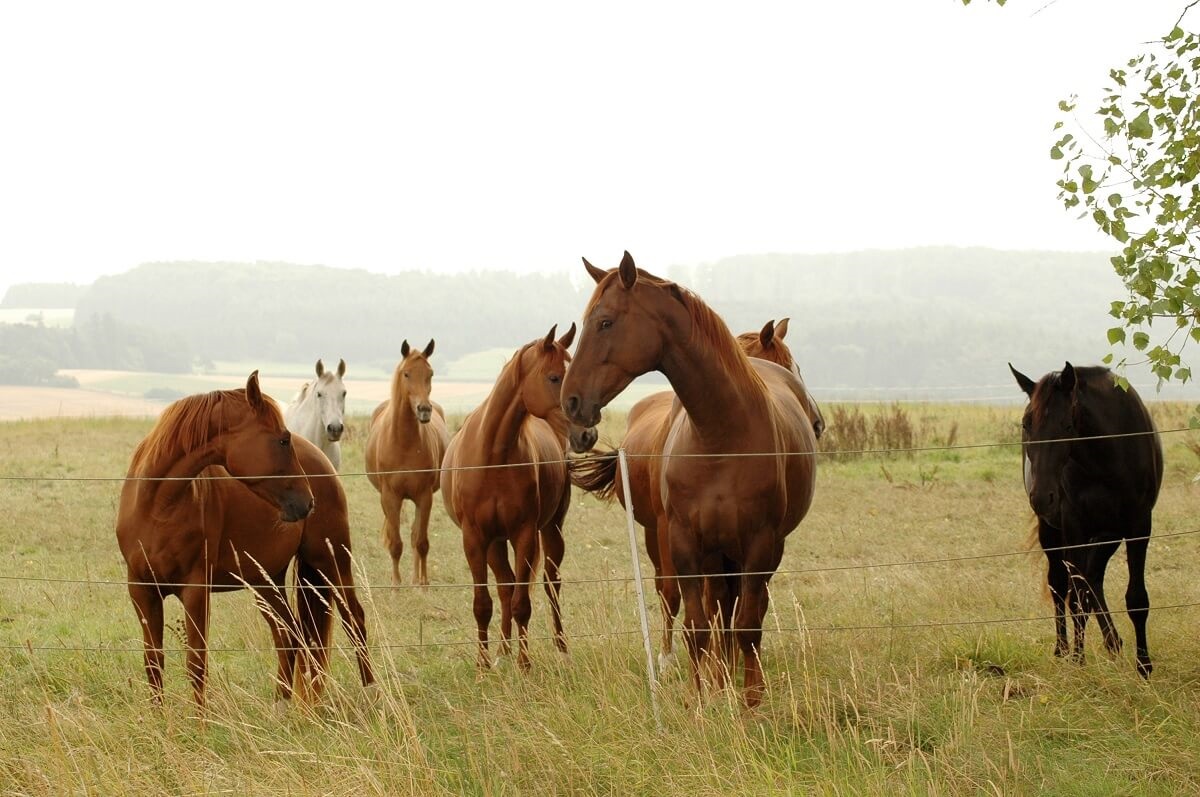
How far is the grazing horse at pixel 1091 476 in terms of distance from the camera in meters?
6.33

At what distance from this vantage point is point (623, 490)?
5809 millimetres

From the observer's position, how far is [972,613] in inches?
297

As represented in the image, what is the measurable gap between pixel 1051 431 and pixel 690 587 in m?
2.38

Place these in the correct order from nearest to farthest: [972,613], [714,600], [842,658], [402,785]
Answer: [402,785] → [714,600] → [842,658] → [972,613]

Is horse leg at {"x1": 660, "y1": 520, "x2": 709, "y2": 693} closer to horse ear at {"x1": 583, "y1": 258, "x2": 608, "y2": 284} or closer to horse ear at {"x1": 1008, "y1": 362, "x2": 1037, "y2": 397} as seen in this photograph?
horse ear at {"x1": 583, "y1": 258, "x2": 608, "y2": 284}

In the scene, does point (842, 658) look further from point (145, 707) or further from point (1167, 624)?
point (145, 707)

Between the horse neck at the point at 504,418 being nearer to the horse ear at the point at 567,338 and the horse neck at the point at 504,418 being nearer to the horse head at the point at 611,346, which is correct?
the horse ear at the point at 567,338

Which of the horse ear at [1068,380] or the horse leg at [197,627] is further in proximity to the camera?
the horse ear at [1068,380]

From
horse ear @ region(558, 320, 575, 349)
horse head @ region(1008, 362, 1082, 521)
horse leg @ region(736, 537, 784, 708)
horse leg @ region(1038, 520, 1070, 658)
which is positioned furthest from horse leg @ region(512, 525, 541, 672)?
horse leg @ region(1038, 520, 1070, 658)

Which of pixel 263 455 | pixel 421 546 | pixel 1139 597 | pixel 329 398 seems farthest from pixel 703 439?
pixel 329 398

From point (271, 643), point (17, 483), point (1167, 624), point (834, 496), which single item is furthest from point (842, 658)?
point (17, 483)

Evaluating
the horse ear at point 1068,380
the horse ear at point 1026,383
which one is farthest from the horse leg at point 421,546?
the horse ear at point 1068,380

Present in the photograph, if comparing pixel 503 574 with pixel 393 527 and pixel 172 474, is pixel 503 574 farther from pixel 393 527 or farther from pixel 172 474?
pixel 393 527

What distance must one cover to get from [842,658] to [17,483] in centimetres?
1165
